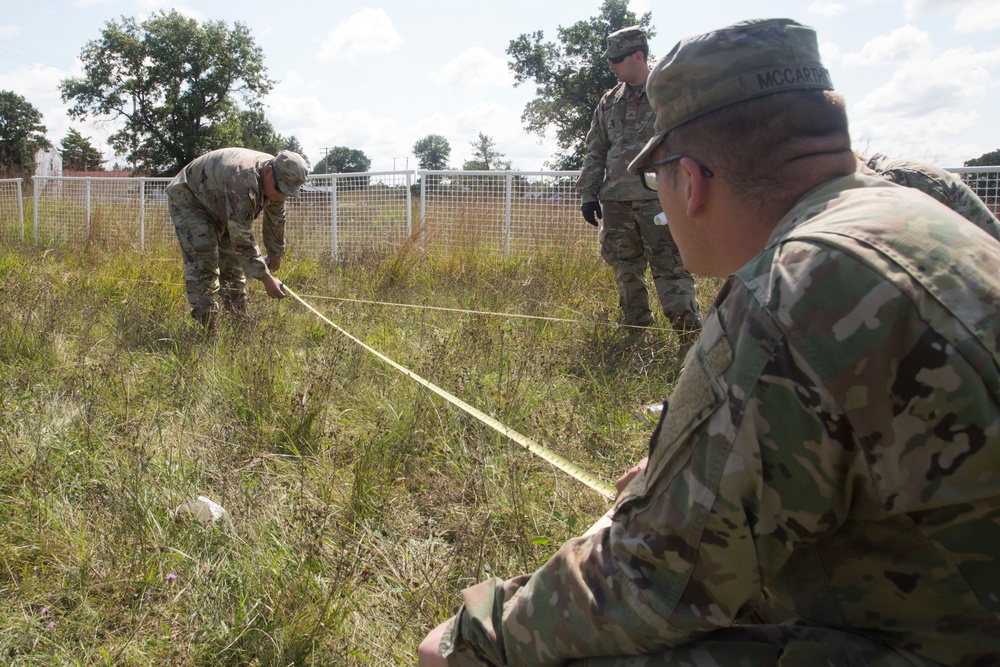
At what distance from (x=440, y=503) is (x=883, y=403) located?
7.00 ft

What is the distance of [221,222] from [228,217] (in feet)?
2.06

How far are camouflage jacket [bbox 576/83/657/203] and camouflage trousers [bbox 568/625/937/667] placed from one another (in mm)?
4122

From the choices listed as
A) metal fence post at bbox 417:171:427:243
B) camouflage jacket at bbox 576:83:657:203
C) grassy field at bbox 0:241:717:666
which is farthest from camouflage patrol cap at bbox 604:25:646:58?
metal fence post at bbox 417:171:427:243

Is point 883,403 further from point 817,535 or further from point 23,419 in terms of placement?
point 23,419

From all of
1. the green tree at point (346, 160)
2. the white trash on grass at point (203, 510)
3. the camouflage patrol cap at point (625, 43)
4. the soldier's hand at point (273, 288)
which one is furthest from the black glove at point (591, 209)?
the green tree at point (346, 160)

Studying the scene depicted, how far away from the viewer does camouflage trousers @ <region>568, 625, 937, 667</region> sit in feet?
3.32

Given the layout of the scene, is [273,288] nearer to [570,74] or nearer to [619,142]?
[619,142]

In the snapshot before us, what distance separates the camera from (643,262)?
5.36 meters

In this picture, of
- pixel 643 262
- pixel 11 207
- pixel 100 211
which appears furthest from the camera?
pixel 11 207

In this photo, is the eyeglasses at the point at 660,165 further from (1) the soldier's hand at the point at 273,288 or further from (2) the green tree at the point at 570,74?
(2) the green tree at the point at 570,74

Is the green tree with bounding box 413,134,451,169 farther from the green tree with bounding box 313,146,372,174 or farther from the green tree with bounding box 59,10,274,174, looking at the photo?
the green tree with bounding box 59,10,274,174

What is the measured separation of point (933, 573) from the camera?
3.13ft

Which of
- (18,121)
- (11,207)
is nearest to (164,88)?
(18,121)

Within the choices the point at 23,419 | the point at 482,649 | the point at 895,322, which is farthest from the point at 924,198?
the point at 23,419
